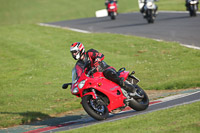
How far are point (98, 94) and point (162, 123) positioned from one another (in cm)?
234

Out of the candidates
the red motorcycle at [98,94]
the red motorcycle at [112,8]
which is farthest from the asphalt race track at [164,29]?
the red motorcycle at [98,94]

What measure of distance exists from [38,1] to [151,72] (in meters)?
61.5

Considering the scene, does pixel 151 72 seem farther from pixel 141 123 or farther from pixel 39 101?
pixel 141 123

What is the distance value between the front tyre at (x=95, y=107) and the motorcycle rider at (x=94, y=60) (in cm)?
66

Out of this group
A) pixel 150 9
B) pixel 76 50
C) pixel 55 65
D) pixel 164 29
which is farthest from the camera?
pixel 150 9

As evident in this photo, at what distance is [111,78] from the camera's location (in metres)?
9.75

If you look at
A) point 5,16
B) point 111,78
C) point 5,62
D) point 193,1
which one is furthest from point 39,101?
point 5,16

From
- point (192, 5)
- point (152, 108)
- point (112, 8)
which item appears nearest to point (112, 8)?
point (112, 8)

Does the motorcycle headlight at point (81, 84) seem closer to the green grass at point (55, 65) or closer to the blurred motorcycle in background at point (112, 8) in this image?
the green grass at point (55, 65)

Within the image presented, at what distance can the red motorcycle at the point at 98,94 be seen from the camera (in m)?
9.36

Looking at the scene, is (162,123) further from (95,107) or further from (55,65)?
(55,65)

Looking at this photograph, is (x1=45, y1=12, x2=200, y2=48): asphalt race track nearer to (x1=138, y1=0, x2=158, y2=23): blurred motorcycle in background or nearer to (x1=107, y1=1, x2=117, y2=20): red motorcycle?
(x1=138, y1=0, x2=158, y2=23): blurred motorcycle in background

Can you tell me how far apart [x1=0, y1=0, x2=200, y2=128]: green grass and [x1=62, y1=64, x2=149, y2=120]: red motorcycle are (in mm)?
2546

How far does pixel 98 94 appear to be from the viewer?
9.70 m
